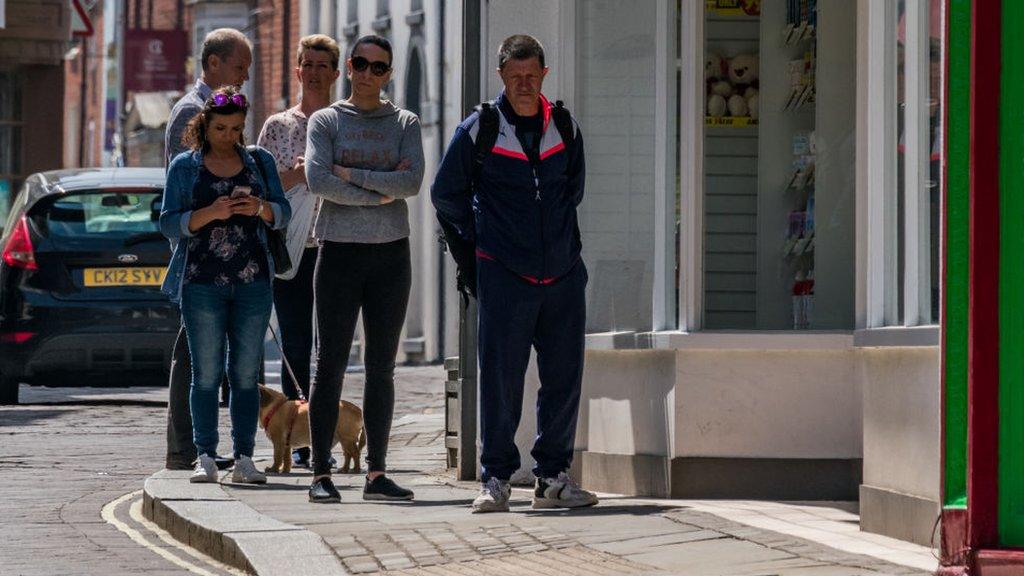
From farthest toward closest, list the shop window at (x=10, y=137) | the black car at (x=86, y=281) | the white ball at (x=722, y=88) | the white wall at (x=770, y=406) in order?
1. the shop window at (x=10, y=137)
2. the black car at (x=86, y=281)
3. the white ball at (x=722, y=88)
4. the white wall at (x=770, y=406)

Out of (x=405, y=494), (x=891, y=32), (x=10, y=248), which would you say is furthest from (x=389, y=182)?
(x=10, y=248)

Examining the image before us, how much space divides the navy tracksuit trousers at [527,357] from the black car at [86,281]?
6715 millimetres

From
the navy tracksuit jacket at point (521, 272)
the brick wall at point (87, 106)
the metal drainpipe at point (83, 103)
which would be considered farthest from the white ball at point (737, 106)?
the metal drainpipe at point (83, 103)

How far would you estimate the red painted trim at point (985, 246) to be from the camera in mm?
6402

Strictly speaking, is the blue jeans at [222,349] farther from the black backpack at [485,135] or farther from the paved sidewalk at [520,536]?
the black backpack at [485,135]

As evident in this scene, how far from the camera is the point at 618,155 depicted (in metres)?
10.2

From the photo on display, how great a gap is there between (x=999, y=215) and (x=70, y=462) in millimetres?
6707

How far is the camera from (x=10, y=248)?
51.0 feet

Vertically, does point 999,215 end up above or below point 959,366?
above

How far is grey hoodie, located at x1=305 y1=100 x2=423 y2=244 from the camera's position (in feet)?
30.0

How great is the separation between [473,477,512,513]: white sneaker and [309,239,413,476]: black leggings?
25.7 inches

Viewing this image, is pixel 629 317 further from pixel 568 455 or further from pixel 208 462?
pixel 208 462

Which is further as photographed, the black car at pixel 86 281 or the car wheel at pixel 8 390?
the car wheel at pixel 8 390

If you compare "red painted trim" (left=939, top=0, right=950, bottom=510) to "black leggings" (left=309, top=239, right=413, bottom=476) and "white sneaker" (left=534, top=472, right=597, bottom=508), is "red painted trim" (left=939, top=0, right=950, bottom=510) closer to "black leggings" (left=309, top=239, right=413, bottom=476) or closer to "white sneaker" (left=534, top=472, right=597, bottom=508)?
"white sneaker" (left=534, top=472, right=597, bottom=508)
